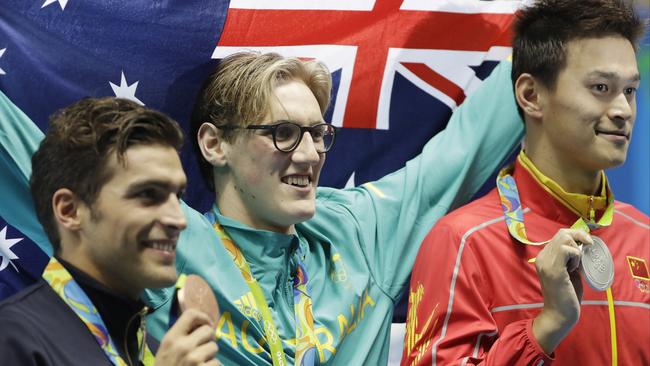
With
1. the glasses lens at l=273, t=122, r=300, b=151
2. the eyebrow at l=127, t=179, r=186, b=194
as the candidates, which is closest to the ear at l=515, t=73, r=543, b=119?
the glasses lens at l=273, t=122, r=300, b=151

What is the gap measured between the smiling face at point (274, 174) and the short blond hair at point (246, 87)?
39mm

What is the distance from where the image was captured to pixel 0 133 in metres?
3.59

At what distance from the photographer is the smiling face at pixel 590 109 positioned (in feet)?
12.5

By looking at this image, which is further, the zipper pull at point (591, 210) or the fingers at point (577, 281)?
the zipper pull at point (591, 210)

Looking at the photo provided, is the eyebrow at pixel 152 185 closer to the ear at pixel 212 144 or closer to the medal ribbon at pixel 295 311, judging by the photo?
the medal ribbon at pixel 295 311

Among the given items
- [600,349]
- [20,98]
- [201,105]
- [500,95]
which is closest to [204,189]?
[201,105]

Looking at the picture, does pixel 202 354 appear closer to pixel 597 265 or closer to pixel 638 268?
pixel 597 265

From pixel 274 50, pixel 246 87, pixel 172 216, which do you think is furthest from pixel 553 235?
pixel 172 216

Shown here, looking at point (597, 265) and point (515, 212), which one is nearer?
point (597, 265)

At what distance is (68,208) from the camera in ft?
9.07

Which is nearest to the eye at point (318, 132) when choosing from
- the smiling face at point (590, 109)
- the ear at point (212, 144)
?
the ear at point (212, 144)

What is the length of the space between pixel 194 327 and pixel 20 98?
1.63m

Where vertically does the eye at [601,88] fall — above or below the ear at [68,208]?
above

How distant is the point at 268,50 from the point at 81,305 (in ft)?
6.09
